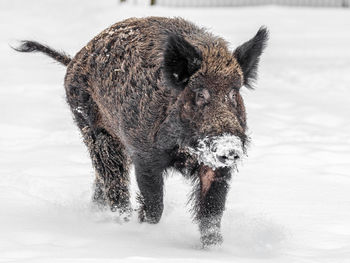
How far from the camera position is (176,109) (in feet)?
16.4

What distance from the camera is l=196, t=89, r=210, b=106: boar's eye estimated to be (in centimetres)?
476

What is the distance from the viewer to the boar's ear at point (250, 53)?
526cm

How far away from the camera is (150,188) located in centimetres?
548

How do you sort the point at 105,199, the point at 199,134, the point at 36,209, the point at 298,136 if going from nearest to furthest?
the point at 199,134
the point at 36,209
the point at 105,199
the point at 298,136

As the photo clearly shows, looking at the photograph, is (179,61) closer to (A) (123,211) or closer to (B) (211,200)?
(B) (211,200)

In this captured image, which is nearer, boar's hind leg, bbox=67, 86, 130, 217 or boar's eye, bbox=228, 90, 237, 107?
boar's eye, bbox=228, 90, 237, 107

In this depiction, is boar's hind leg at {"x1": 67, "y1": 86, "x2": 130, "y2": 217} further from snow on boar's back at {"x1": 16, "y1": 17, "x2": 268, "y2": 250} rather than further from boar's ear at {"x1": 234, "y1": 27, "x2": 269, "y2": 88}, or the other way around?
boar's ear at {"x1": 234, "y1": 27, "x2": 269, "y2": 88}

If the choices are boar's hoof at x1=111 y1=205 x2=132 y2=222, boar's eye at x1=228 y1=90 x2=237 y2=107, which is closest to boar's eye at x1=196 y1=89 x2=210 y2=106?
boar's eye at x1=228 y1=90 x2=237 y2=107

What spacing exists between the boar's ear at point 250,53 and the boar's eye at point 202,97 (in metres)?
0.58

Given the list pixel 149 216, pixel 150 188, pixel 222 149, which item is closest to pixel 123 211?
pixel 149 216

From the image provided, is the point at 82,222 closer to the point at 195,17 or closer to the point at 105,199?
the point at 105,199

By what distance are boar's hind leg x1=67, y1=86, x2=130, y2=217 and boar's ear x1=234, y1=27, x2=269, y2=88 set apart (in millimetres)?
1566

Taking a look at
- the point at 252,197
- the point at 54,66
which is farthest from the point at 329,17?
the point at 252,197

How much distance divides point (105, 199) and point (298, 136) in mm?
3949
